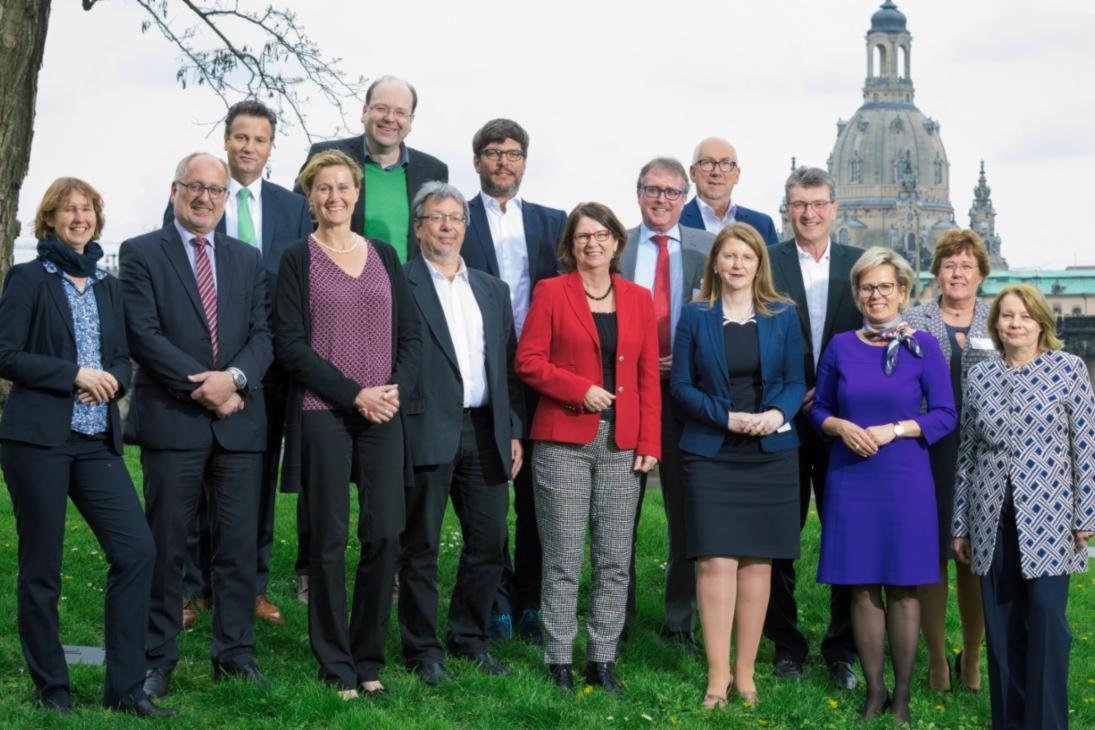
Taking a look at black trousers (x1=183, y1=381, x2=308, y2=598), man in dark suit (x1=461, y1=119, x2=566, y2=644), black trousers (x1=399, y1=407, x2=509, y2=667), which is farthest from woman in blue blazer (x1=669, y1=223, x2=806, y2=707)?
black trousers (x1=183, y1=381, x2=308, y2=598)

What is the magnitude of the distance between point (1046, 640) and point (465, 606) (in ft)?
9.04

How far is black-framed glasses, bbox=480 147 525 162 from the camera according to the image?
8.13 m

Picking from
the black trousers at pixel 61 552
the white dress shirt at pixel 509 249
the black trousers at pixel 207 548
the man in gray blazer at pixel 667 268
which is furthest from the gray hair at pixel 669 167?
the black trousers at pixel 61 552

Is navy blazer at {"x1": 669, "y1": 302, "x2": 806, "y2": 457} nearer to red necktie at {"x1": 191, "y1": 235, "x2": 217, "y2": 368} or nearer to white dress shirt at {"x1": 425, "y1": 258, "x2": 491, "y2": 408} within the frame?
white dress shirt at {"x1": 425, "y1": 258, "x2": 491, "y2": 408}

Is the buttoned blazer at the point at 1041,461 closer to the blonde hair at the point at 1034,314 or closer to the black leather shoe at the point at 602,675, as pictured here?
the blonde hair at the point at 1034,314

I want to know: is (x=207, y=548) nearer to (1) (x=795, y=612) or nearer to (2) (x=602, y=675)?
(2) (x=602, y=675)

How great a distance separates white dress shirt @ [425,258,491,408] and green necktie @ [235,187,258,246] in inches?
39.6

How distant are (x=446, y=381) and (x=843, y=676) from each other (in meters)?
2.49

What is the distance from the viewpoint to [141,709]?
646 cm

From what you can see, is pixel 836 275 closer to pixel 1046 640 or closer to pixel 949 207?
pixel 1046 640

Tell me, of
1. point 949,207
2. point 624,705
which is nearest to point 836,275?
point 624,705

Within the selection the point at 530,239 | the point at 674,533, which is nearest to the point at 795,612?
the point at 674,533

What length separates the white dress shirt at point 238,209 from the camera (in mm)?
7777

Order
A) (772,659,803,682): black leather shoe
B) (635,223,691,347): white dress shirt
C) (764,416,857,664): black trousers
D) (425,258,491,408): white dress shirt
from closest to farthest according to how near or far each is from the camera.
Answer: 1. (425,258,491,408): white dress shirt
2. (772,659,803,682): black leather shoe
3. (764,416,857,664): black trousers
4. (635,223,691,347): white dress shirt
